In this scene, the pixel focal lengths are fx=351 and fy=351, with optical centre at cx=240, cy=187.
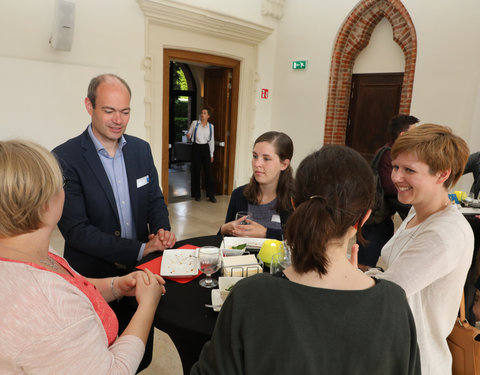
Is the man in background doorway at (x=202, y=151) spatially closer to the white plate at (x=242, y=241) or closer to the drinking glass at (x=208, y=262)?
the white plate at (x=242, y=241)

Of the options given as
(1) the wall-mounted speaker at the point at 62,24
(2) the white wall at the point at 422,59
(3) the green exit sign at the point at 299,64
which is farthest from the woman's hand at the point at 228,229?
(3) the green exit sign at the point at 299,64

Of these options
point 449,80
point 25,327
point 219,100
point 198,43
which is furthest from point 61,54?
point 449,80

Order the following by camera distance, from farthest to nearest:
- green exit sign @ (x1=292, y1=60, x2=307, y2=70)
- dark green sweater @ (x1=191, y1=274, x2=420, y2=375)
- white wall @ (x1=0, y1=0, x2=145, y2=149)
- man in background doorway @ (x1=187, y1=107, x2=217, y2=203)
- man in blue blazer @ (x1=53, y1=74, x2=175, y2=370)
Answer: man in background doorway @ (x1=187, y1=107, x2=217, y2=203), green exit sign @ (x1=292, y1=60, x2=307, y2=70), white wall @ (x1=0, y1=0, x2=145, y2=149), man in blue blazer @ (x1=53, y1=74, x2=175, y2=370), dark green sweater @ (x1=191, y1=274, x2=420, y2=375)

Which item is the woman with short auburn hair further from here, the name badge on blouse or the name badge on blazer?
the name badge on blazer

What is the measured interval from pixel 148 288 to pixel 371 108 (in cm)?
592

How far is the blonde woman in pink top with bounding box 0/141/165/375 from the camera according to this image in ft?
2.67

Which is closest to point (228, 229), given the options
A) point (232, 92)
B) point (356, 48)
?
point (356, 48)

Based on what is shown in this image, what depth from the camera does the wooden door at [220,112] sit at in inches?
287

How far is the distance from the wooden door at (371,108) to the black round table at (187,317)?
17.8 feet

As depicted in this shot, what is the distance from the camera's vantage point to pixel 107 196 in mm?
2068

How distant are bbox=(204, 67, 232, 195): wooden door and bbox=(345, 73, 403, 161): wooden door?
2.46 metres

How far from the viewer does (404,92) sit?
559cm

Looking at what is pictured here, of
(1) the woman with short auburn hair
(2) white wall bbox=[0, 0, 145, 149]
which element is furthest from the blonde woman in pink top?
(2) white wall bbox=[0, 0, 145, 149]

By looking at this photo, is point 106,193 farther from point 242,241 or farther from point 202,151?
point 202,151
